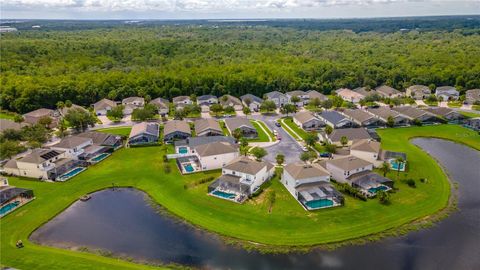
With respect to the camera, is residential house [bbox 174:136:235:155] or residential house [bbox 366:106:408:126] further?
residential house [bbox 366:106:408:126]

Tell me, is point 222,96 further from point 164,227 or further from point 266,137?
point 164,227

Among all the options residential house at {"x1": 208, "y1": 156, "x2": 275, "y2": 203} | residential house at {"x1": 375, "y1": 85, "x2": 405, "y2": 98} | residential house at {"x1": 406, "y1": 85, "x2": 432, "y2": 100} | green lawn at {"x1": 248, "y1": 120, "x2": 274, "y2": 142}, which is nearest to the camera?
residential house at {"x1": 208, "y1": 156, "x2": 275, "y2": 203}

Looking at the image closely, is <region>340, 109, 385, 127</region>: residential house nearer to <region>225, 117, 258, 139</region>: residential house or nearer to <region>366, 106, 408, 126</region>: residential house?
<region>366, 106, 408, 126</region>: residential house

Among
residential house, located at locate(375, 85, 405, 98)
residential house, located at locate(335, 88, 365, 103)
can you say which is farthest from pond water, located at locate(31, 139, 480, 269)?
residential house, located at locate(375, 85, 405, 98)

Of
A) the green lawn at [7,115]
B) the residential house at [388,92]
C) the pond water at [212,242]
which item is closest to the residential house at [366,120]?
the residential house at [388,92]

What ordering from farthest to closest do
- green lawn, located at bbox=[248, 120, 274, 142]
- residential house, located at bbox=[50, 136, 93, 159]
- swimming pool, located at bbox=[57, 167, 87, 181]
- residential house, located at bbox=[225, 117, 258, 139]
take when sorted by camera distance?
1. residential house, located at bbox=[225, 117, 258, 139]
2. green lawn, located at bbox=[248, 120, 274, 142]
3. residential house, located at bbox=[50, 136, 93, 159]
4. swimming pool, located at bbox=[57, 167, 87, 181]

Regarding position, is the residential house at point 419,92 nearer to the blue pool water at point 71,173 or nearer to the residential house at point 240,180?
the residential house at point 240,180

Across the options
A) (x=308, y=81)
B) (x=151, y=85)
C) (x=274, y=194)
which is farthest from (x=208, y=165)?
(x=308, y=81)

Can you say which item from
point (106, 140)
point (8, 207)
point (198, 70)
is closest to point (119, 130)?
point (106, 140)
